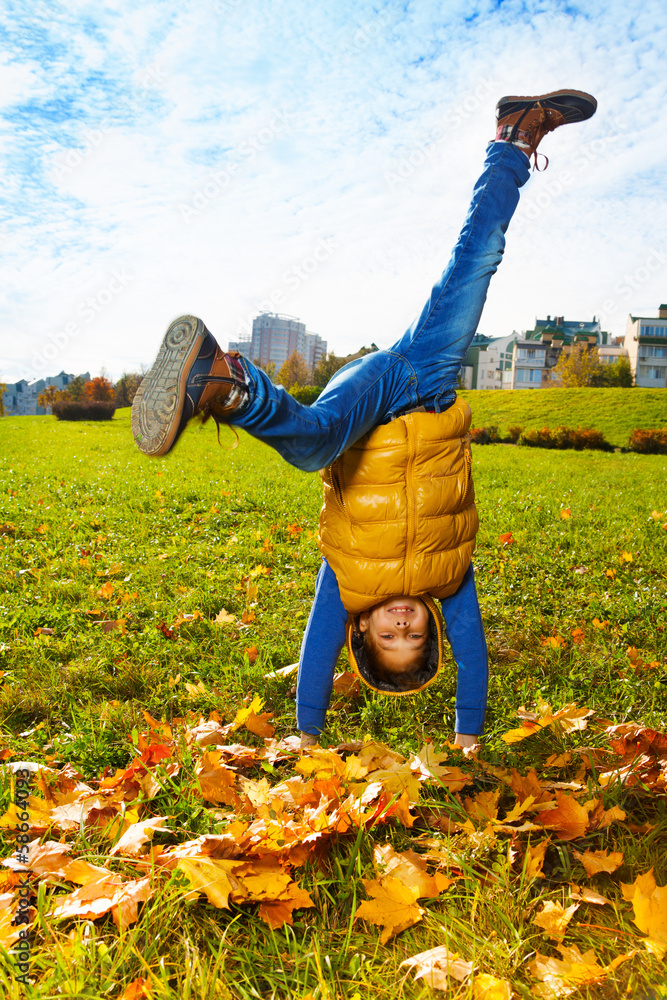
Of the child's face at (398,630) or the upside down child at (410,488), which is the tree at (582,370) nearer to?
the upside down child at (410,488)

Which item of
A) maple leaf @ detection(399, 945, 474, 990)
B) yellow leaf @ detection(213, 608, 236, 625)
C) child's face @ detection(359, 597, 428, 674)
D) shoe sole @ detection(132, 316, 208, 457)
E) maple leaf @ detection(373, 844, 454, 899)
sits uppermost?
shoe sole @ detection(132, 316, 208, 457)

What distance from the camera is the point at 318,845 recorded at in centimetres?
179

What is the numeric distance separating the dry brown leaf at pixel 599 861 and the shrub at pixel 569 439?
1737cm

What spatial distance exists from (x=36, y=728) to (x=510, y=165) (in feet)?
10.4

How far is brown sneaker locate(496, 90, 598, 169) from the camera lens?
9.09ft

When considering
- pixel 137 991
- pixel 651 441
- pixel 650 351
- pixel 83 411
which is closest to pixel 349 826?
pixel 137 991

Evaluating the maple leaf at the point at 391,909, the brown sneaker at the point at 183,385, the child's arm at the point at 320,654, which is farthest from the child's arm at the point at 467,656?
the brown sneaker at the point at 183,385

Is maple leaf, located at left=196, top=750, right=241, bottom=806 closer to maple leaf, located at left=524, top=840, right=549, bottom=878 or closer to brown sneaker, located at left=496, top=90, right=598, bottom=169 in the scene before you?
→ maple leaf, located at left=524, top=840, right=549, bottom=878

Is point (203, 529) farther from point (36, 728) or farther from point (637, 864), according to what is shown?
point (637, 864)

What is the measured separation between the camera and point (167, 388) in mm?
1673

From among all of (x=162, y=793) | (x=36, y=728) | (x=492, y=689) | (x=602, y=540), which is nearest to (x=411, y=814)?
(x=162, y=793)

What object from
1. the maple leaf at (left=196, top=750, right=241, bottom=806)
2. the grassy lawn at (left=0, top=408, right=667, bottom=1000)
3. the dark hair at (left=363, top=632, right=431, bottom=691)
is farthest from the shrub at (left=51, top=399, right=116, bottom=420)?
the maple leaf at (left=196, top=750, right=241, bottom=806)

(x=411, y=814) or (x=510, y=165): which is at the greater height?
(x=510, y=165)

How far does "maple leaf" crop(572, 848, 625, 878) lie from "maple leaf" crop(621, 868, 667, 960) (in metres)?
0.08
